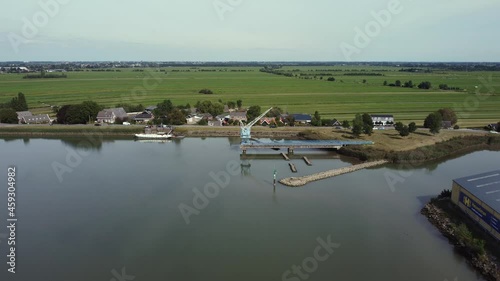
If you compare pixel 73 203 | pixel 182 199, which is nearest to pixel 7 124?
pixel 73 203

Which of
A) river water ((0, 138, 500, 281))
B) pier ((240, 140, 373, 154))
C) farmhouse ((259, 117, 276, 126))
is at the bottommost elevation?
river water ((0, 138, 500, 281))

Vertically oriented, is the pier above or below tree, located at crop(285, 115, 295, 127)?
below

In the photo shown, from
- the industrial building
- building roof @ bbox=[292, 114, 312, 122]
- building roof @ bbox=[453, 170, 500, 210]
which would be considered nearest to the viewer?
the industrial building

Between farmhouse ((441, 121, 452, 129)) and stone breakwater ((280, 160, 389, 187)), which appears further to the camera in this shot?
farmhouse ((441, 121, 452, 129))

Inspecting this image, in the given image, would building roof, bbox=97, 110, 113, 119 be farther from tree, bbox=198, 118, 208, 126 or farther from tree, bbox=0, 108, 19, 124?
tree, bbox=198, 118, 208, 126

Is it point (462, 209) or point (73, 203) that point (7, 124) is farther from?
point (462, 209)

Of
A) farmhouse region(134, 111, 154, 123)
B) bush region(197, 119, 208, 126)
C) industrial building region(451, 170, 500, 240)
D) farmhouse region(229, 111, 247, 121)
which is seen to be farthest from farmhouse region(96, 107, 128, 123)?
industrial building region(451, 170, 500, 240)

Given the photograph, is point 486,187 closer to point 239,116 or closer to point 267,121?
point 267,121
